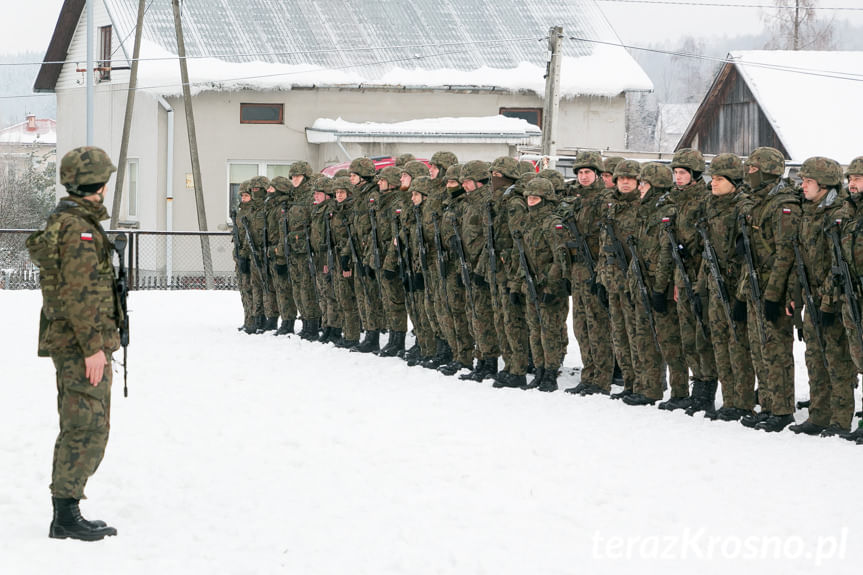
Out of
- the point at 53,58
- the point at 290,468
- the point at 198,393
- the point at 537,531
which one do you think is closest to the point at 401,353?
the point at 198,393

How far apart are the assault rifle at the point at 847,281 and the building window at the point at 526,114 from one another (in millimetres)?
22979

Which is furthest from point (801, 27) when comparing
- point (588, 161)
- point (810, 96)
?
point (588, 161)

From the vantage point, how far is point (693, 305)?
9.84 meters

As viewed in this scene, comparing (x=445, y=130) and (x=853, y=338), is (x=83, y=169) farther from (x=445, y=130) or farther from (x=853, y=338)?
(x=445, y=130)

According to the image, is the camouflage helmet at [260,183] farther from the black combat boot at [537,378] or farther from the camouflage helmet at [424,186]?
the black combat boot at [537,378]

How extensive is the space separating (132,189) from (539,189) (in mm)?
21466

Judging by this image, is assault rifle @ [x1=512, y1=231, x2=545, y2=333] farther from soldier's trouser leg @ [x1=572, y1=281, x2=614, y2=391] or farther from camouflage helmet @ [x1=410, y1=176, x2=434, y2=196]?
camouflage helmet @ [x1=410, y1=176, x2=434, y2=196]

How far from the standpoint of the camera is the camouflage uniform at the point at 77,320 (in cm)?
617

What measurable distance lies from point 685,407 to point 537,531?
12.4 feet

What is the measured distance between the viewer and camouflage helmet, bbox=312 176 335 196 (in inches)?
571

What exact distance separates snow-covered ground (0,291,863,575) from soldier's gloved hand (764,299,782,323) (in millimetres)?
809

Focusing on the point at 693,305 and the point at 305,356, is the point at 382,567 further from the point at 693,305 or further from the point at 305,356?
the point at 305,356

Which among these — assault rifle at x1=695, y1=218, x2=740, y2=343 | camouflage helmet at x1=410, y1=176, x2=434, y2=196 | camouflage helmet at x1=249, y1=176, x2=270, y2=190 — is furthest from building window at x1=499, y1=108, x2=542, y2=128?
assault rifle at x1=695, y1=218, x2=740, y2=343

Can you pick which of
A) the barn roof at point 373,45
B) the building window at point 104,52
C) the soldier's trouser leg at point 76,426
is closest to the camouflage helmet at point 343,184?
the soldier's trouser leg at point 76,426
